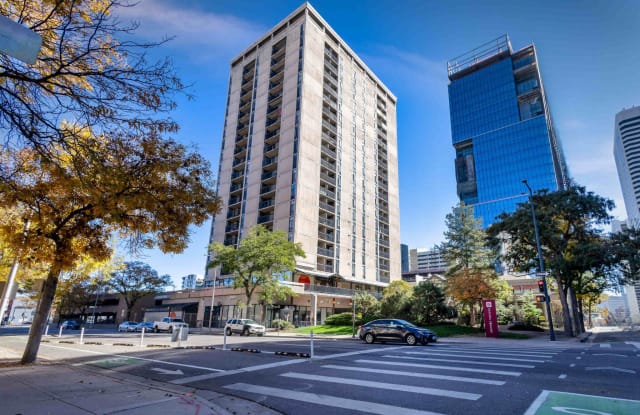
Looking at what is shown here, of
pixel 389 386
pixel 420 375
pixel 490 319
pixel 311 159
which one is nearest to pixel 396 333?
pixel 490 319

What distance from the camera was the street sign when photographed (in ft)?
10.00

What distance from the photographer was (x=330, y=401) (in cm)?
621

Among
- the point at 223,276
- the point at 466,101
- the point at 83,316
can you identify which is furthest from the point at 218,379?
the point at 466,101

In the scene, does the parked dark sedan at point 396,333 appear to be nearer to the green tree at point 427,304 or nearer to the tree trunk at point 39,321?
the green tree at point 427,304

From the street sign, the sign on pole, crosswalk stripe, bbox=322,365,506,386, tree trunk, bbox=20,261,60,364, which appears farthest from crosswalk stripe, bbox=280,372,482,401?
the sign on pole

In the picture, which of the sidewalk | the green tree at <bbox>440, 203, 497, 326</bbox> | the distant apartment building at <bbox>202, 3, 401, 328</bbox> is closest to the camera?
the sidewalk

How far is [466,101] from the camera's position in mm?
138750

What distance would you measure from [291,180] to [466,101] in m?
115

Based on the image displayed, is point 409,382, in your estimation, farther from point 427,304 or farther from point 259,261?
point 259,261

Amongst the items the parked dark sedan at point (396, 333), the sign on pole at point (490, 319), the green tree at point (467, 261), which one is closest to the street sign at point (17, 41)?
the parked dark sedan at point (396, 333)

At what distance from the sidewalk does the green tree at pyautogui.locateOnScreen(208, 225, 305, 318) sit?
2810 cm

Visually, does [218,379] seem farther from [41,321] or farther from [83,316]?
[83,316]

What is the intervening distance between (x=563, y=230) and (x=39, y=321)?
3639 cm

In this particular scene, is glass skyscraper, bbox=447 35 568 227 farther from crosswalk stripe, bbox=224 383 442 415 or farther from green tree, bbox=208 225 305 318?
crosswalk stripe, bbox=224 383 442 415
